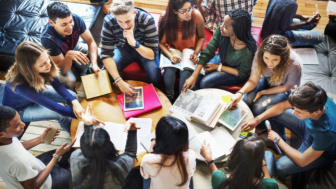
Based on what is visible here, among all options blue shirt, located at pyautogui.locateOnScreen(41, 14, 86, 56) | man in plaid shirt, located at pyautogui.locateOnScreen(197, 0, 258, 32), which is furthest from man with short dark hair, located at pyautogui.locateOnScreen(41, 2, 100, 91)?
man in plaid shirt, located at pyautogui.locateOnScreen(197, 0, 258, 32)

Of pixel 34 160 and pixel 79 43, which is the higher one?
pixel 79 43

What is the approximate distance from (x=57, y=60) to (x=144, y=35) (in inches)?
36.9

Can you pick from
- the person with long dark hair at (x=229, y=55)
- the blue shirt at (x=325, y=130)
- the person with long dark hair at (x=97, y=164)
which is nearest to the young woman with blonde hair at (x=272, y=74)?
the person with long dark hair at (x=229, y=55)

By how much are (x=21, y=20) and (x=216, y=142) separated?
109 inches

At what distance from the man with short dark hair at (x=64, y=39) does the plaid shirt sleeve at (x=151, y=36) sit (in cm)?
60

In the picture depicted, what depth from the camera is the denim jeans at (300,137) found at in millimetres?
1765

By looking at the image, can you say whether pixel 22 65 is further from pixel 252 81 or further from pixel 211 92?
pixel 252 81

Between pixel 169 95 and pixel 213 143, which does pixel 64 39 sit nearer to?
pixel 169 95

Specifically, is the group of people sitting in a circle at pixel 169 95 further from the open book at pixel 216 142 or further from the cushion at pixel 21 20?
the cushion at pixel 21 20

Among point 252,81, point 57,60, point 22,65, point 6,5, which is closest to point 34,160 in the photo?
point 22,65

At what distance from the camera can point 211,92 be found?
2.12 m

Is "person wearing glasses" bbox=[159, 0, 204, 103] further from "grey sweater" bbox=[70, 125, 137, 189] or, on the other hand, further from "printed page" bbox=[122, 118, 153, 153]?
"grey sweater" bbox=[70, 125, 137, 189]

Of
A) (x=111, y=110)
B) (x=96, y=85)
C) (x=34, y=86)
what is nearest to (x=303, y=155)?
(x=111, y=110)

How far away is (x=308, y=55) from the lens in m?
2.57
